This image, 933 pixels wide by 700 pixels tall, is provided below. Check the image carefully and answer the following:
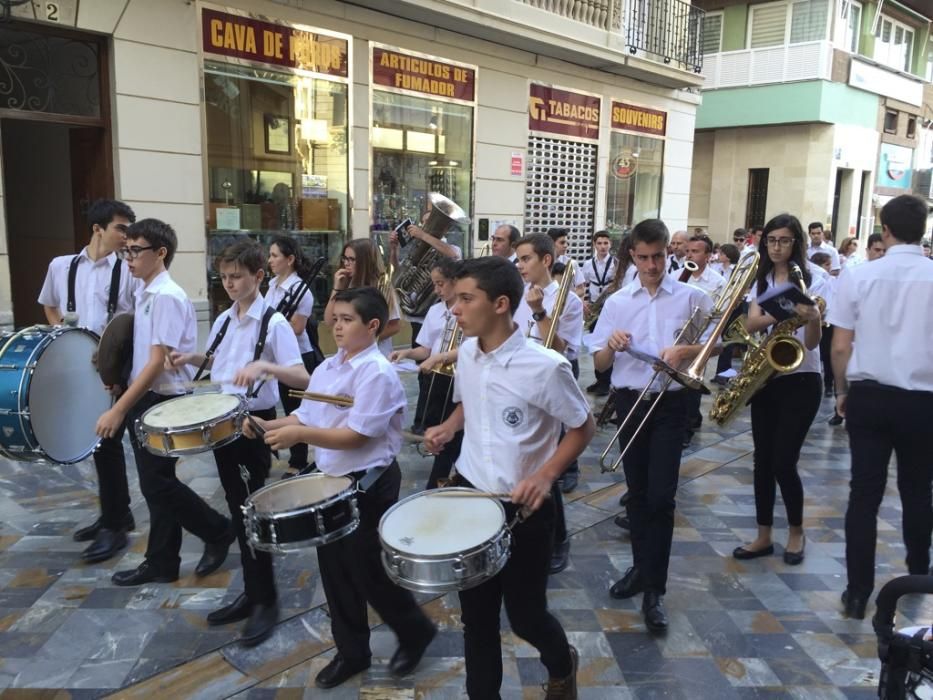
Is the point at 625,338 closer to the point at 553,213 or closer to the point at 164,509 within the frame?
the point at 164,509

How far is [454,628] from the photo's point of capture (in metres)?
3.43

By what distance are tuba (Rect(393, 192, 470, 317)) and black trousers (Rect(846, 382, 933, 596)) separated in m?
3.56

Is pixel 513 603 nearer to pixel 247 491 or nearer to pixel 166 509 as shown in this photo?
pixel 247 491

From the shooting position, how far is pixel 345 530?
2.62 metres

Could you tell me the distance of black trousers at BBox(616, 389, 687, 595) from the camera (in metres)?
3.41

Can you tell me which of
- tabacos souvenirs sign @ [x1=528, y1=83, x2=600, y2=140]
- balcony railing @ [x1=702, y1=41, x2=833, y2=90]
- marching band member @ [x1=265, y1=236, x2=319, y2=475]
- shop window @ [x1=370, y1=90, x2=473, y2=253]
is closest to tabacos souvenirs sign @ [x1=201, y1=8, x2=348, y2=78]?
shop window @ [x1=370, y1=90, x2=473, y2=253]

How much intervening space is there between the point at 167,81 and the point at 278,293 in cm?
380

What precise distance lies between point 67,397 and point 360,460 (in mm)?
2041

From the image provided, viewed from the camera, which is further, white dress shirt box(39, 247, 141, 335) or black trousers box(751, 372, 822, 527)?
white dress shirt box(39, 247, 141, 335)

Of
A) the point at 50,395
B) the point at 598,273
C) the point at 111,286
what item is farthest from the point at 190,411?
the point at 598,273

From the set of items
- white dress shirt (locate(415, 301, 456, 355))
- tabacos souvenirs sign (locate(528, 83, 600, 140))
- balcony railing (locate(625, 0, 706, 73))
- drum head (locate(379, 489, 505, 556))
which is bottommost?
drum head (locate(379, 489, 505, 556))

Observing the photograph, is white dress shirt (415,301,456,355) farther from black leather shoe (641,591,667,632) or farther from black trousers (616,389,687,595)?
black leather shoe (641,591,667,632)

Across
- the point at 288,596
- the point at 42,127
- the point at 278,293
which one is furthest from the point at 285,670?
the point at 42,127

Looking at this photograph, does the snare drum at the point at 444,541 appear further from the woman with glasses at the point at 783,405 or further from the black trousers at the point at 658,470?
the woman with glasses at the point at 783,405
